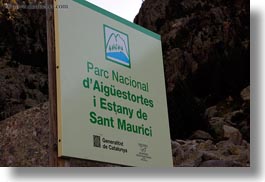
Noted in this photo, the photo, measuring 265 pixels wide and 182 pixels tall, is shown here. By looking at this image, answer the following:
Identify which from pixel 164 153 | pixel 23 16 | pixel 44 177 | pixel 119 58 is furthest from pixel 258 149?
pixel 23 16

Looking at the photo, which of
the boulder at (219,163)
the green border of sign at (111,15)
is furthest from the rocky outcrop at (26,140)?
the boulder at (219,163)

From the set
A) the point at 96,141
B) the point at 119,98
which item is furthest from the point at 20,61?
the point at 96,141

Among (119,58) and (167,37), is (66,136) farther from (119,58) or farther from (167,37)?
(167,37)

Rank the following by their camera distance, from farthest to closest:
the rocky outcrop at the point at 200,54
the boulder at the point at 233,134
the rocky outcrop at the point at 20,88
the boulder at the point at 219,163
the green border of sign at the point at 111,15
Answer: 1. the rocky outcrop at the point at 200,54
2. the boulder at the point at 233,134
3. the rocky outcrop at the point at 20,88
4. the boulder at the point at 219,163
5. the green border of sign at the point at 111,15

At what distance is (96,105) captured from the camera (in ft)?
13.0

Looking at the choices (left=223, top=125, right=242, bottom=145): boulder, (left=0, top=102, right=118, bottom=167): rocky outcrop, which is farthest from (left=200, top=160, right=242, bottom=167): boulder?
(left=0, top=102, right=118, bottom=167): rocky outcrop

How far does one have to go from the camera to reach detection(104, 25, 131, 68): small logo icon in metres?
4.17

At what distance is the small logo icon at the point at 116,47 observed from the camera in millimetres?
4171

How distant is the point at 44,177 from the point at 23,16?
46.6 inches

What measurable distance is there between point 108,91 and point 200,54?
1.29m

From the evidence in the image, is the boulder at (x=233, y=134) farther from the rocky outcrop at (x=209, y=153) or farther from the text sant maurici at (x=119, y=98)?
the text sant maurici at (x=119, y=98)

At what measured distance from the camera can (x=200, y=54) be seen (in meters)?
5.16

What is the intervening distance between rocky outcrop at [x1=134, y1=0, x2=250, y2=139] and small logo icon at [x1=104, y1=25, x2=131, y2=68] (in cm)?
58

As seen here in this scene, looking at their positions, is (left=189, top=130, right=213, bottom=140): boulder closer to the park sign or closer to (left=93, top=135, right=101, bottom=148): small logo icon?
the park sign
